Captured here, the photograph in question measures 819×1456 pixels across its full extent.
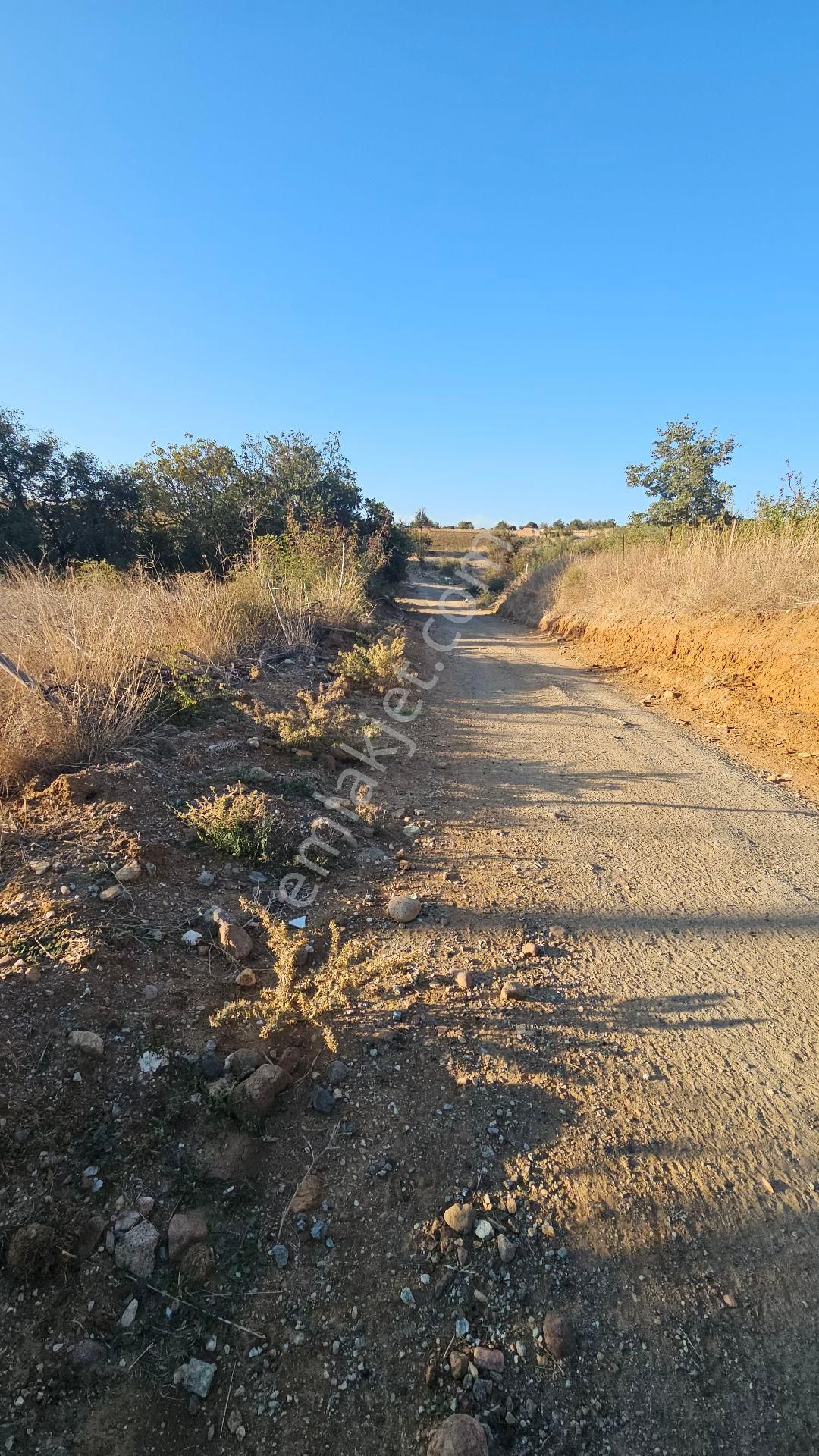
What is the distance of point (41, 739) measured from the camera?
3.24 m

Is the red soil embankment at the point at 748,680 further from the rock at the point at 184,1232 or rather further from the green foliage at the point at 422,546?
the green foliage at the point at 422,546

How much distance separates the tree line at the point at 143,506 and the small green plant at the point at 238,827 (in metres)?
11.3

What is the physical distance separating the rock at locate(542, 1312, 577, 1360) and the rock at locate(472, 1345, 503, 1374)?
118 mm

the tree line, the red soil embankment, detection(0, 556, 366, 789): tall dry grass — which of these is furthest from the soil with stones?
the tree line

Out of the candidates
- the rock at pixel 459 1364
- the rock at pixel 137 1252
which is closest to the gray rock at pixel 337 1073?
the rock at pixel 137 1252

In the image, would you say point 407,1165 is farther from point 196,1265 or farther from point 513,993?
point 513,993

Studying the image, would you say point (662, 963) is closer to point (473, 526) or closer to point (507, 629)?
point (507, 629)

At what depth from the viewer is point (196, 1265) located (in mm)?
1387

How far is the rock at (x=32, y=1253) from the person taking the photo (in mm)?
1320

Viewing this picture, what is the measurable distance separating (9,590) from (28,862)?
12.7ft

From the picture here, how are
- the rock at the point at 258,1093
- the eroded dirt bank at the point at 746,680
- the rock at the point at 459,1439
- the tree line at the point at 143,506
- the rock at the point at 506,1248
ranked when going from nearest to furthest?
the rock at the point at 459,1439 < the rock at the point at 506,1248 < the rock at the point at 258,1093 < the eroded dirt bank at the point at 746,680 < the tree line at the point at 143,506

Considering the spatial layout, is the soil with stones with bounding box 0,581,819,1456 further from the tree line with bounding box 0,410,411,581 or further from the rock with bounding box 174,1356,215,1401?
the tree line with bounding box 0,410,411,581

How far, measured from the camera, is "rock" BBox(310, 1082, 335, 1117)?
5.82 feet

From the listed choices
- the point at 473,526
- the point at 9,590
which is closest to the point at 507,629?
the point at 9,590
